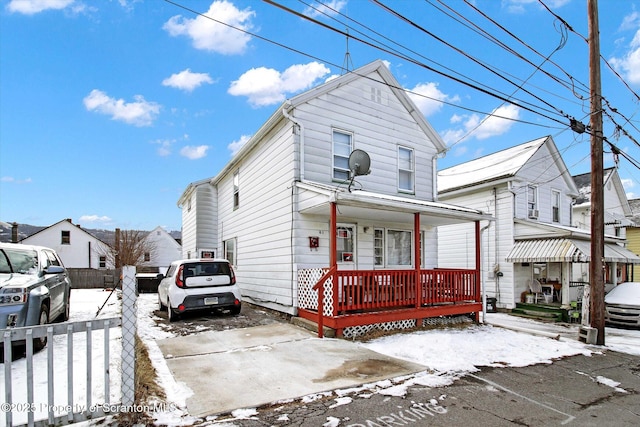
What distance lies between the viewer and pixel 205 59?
10.8 meters

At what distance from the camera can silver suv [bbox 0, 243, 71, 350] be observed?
5020 millimetres

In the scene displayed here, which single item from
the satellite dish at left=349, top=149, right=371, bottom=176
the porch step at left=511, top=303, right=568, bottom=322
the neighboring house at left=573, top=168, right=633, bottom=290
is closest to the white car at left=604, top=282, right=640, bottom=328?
the porch step at left=511, top=303, right=568, bottom=322

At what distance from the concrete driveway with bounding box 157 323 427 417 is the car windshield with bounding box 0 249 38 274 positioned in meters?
2.59

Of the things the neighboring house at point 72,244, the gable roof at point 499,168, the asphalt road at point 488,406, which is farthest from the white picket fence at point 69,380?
the neighboring house at point 72,244

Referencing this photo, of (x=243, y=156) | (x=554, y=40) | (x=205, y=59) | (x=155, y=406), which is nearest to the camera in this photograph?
(x=155, y=406)

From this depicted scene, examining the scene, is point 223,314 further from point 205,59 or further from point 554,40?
point 554,40

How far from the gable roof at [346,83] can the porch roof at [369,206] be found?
220cm

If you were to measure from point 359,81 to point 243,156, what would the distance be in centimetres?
497

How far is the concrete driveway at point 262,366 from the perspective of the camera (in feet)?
14.8

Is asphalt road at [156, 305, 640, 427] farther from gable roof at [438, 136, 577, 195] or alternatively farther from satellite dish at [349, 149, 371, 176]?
gable roof at [438, 136, 577, 195]

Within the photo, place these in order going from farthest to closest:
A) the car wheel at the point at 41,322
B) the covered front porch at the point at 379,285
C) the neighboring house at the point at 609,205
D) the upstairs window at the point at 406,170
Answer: the neighboring house at the point at 609,205 → the upstairs window at the point at 406,170 → the covered front porch at the point at 379,285 → the car wheel at the point at 41,322

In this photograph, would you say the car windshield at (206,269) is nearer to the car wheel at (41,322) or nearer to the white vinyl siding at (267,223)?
the white vinyl siding at (267,223)

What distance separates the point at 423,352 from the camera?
686 centimetres

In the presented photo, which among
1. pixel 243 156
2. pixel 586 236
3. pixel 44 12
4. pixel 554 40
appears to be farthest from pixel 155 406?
pixel 586 236
